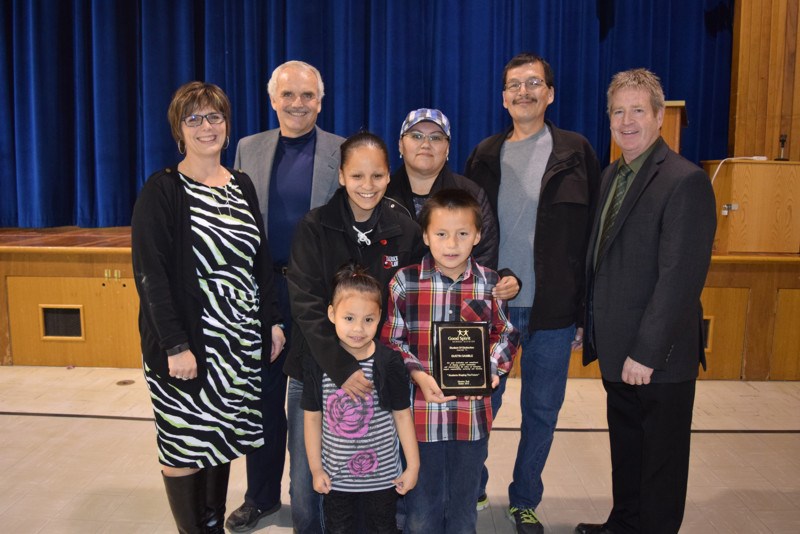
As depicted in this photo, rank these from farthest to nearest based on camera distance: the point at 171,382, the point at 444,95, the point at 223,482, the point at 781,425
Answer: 1. the point at 444,95
2. the point at 781,425
3. the point at 223,482
4. the point at 171,382

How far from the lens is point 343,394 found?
1652mm

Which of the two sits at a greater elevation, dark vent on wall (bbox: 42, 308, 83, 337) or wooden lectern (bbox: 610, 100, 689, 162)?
wooden lectern (bbox: 610, 100, 689, 162)

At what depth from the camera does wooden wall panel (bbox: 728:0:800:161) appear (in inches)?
170

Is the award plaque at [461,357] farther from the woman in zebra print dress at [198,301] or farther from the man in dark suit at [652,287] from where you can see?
the woman in zebra print dress at [198,301]

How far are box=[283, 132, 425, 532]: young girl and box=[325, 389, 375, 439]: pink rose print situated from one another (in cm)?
12

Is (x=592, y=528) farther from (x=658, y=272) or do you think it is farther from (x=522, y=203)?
(x=522, y=203)

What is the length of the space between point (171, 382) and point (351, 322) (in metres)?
0.51

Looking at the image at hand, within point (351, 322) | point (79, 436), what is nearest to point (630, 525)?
point (351, 322)

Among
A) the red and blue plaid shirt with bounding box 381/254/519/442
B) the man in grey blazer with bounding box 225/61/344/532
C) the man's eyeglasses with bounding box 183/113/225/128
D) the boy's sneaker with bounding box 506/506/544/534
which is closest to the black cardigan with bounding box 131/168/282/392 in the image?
the man's eyeglasses with bounding box 183/113/225/128

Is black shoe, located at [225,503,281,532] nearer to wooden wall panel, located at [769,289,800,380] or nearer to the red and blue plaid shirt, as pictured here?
the red and blue plaid shirt

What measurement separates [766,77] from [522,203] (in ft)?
10.7

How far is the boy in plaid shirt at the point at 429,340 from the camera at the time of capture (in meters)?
1.69

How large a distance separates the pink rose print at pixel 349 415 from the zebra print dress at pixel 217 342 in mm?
332

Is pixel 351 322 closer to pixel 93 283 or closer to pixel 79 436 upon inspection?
pixel 79 436
